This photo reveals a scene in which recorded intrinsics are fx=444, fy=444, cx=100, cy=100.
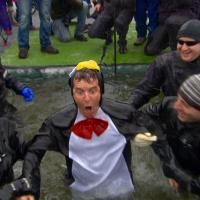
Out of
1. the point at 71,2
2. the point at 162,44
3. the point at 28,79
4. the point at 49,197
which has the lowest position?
the point at 49,197

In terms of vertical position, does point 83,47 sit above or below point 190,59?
below

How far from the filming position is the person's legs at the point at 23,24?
22.8ft

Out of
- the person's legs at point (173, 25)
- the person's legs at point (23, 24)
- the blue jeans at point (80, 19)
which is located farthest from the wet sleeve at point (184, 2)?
the blue jeans at point (80, 19)

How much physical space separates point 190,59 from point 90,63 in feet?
4.39

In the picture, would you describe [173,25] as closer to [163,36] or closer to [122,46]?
[163,36]

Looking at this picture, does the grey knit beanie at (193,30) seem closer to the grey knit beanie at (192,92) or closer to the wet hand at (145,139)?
the grey knit beanie at (192,92)

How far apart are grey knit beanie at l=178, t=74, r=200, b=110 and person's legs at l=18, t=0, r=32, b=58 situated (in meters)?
4.46

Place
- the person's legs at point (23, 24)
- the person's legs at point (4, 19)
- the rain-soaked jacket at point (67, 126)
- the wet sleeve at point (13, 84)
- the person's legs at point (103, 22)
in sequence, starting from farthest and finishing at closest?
the person's legs at point (4, 19), the person's legs at point (103, 22), the person's legs at point (23, 24), the wet sleeve at point (13, 84), the rain-soaked jacket at point (67, 126)

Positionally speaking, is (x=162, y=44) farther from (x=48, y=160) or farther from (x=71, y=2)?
(x=48, y=160)

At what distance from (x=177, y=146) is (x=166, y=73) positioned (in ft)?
3.46

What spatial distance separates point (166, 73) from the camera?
4.29 meters

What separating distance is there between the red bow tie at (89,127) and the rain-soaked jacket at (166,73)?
1033mm

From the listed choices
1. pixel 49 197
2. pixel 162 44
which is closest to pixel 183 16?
pixel 162 44

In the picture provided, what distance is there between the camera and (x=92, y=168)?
132 inches
